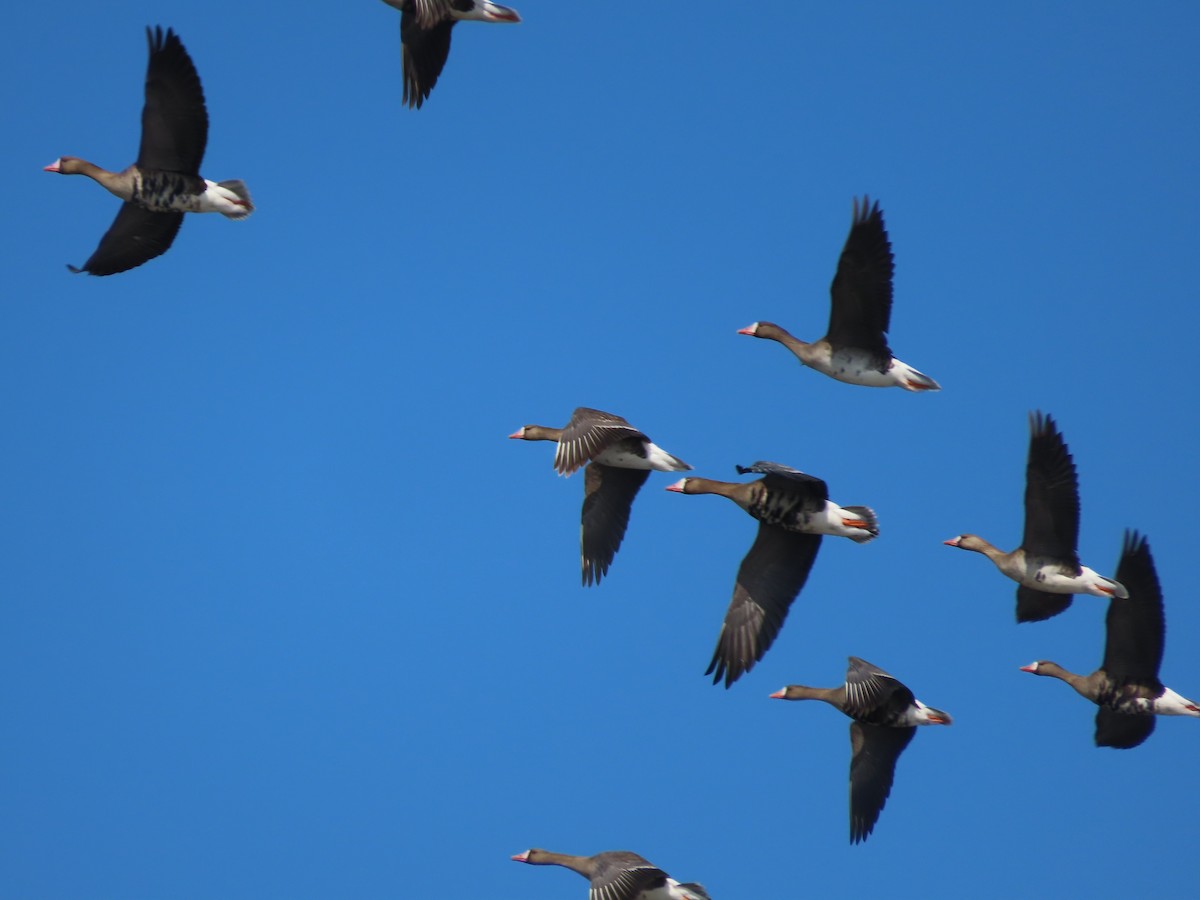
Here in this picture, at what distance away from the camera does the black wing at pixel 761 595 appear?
25.5 meters

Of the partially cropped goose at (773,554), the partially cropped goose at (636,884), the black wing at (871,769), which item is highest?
the partially cropped goose at (773,554)

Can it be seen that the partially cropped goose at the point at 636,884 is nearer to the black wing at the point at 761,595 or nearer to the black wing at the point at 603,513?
the black wing at the point at 761,595

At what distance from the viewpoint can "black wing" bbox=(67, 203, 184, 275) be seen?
2661 centimetres

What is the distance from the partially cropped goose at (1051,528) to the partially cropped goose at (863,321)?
1.52 m

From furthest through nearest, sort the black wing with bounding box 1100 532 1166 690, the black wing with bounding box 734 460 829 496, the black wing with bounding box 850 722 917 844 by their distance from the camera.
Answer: the black wing with bounding box 1100 532 1166 690, the black wing with bounding box 850 722 917 844, the black wing with bounding box 734 460 829 496

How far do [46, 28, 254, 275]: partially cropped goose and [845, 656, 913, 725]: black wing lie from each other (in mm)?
8845

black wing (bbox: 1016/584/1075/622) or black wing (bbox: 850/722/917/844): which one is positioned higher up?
black wing (bbox: 1016/584/1075/622)

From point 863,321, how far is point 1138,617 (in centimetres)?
555

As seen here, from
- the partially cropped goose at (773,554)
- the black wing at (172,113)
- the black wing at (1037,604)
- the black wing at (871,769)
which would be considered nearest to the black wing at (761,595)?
the partially cropped goose at (773,554)

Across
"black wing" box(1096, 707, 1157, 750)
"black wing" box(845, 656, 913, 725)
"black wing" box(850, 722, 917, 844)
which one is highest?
"black wing" box(1096, 707, 1157, 750)

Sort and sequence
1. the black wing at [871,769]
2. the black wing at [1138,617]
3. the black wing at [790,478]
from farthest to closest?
the black wing at [1138,617] < the black wing at [871,769] < the black wing at [790,478]

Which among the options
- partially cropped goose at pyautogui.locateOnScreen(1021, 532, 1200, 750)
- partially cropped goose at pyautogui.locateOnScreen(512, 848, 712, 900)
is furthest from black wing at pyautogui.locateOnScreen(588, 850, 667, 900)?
partially cropped goose at pyautogui.locateOnScreen(1021, 532, 1200, 750)

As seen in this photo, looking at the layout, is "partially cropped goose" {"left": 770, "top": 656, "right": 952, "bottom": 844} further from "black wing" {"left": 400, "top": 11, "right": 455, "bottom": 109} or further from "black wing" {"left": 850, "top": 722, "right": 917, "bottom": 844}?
"black wing" {"left": 400, "top": 11, "right": 455, "bottom": 109}

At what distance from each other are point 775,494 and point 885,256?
3003 millimetres
